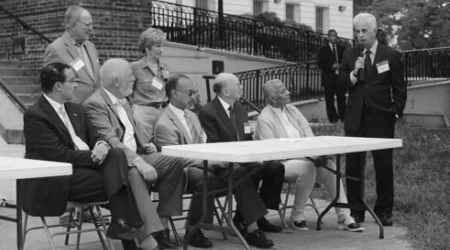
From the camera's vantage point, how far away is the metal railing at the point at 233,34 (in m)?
17.8

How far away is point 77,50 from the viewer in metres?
7.07

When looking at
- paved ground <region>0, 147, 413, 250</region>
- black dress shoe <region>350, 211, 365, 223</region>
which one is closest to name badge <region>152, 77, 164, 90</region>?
paved ground <region>0, 147, 413, 250</region>

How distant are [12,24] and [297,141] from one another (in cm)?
734

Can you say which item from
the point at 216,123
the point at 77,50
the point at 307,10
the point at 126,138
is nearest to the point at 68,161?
the point at 126,138

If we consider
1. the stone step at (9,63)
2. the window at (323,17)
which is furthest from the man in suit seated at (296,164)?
the window at (323,17)

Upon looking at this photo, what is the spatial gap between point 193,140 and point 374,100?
176cm

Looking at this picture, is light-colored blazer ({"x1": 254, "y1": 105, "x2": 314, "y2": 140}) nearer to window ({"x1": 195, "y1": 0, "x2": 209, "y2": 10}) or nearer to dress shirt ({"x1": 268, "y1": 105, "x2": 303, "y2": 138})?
dress shirt ({"x1": 268, "y1": 105, "x2": 303, "y2": 138})

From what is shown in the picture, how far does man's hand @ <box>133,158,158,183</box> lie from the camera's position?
18.5 feet

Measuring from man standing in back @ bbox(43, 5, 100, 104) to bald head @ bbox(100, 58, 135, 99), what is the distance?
85 centimetres

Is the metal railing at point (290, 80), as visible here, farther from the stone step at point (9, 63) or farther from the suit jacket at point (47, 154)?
the suit jacket at point (47, 154)

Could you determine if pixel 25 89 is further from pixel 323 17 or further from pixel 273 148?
pixel 323 17

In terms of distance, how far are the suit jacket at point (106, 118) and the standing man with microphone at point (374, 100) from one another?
7.32 ft

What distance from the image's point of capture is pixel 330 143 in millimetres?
6336

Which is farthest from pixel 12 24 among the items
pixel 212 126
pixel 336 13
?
pixel 336 13
